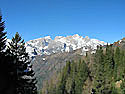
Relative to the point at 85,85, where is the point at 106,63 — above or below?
above

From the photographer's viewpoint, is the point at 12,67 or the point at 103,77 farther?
the point at 103,77

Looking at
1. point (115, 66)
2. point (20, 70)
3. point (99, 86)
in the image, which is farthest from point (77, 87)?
point (20, 70)

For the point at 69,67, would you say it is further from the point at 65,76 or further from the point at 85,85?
the point at 85,85

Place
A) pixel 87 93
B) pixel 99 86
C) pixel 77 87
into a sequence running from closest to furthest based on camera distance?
1. pixel 99 86
2. pixel 87 93
3. pixel 77 87

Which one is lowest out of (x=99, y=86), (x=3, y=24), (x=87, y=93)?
(x=87, y=93)

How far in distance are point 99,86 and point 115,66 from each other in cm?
2388

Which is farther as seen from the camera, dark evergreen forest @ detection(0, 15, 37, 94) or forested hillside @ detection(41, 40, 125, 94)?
forested hillside @ detection(41, 40, 125, 94)

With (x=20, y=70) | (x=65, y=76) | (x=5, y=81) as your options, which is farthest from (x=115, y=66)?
(x=5, y=81)

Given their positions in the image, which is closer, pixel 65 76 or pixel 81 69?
pixel 81 69

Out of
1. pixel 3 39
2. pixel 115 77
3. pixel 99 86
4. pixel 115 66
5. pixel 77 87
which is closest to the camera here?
pixel 3 39

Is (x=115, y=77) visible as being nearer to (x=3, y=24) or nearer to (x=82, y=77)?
(x=82, y=77)

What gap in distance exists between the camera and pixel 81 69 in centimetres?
9819

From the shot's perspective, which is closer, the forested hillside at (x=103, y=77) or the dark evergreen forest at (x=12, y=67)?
the dark evergreen forest at (x=12, y=67)

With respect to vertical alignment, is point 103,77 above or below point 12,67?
below
